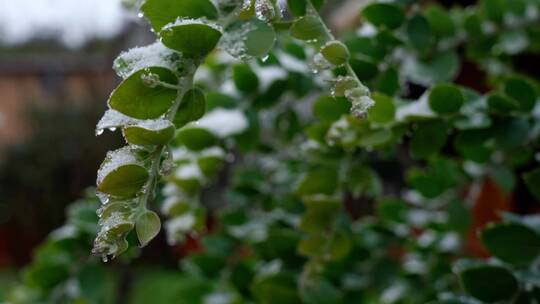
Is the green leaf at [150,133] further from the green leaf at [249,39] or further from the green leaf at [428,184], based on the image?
the green leaf at [428,184]

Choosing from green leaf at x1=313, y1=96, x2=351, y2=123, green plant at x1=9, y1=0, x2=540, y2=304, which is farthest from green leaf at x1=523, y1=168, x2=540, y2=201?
green leaf at x1=313, y1=96, x2=351, y2=123

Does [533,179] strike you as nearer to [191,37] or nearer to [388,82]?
[388,82]

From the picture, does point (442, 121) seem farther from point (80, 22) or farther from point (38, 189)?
point (80, 22)

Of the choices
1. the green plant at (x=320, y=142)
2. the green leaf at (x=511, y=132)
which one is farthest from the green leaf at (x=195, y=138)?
the green leaf at (x=511, y=132)

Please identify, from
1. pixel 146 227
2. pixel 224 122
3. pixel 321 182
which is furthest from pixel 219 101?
pixel 146 227

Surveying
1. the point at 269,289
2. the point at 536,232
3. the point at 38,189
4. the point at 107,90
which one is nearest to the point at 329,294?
the point at 269,289

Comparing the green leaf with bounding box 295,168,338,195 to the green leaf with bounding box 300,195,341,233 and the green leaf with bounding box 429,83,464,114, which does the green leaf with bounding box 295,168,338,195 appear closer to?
the green leaf with bounding box 300,195,341,233
